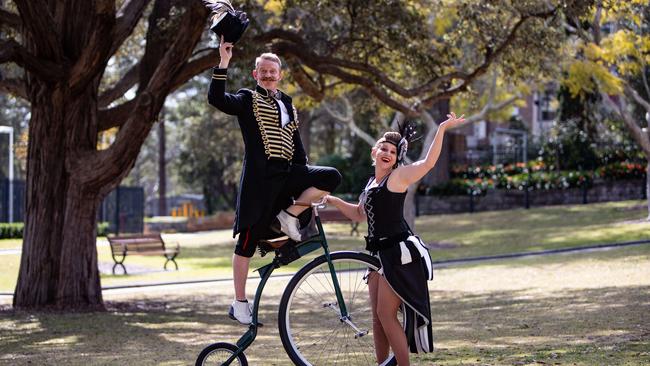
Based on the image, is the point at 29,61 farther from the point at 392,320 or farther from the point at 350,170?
the point at 350,170

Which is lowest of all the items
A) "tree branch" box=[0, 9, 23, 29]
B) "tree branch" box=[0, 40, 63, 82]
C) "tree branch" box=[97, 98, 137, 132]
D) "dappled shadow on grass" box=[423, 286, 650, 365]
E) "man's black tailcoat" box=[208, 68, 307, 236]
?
"dappled shadow on grass" box=[423, 286, 650, 365]

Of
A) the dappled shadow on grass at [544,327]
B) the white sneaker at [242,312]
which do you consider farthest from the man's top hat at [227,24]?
the dappled shadow on grass at [544,327]

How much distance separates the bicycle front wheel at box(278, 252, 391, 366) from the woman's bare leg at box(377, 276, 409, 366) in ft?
0.58

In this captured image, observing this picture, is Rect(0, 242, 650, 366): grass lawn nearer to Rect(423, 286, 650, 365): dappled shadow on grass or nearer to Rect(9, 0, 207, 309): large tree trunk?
Rect(423, 286, 650, 365): dappled shadow on grass

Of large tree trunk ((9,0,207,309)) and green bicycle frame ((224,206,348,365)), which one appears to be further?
large tree trunk ((9,0,207,309))

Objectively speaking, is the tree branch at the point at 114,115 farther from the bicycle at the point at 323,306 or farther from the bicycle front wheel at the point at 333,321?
the bicycle at the point at 323,306

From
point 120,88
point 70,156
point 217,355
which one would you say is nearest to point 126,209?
point 120,88

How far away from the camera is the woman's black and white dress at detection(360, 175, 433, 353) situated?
683 centimetres

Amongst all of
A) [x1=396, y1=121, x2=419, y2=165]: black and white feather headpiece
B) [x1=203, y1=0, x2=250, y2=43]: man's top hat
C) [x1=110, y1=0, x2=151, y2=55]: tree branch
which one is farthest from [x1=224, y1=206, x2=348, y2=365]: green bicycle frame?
[x1=110, y1=0, x2=151, y2=55]: tree branch

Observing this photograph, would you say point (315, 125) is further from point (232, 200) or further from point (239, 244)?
point (239, 244)

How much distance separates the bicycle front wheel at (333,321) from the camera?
6957 millimetres

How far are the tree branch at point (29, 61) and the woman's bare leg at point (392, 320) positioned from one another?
732 cm

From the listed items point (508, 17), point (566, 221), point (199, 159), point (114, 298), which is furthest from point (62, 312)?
point (199, 159)

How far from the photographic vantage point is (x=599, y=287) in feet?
49.2
